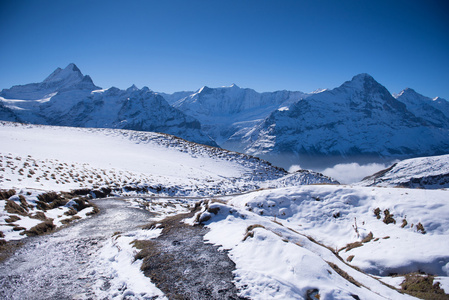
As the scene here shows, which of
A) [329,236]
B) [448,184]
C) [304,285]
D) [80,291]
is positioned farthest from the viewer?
[448,184]

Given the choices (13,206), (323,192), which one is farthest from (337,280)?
(13,206)

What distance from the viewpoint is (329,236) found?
15.0m

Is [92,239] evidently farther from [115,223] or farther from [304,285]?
[304,285]

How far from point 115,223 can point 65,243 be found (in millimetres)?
→ 5117

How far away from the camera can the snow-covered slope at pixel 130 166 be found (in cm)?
3027

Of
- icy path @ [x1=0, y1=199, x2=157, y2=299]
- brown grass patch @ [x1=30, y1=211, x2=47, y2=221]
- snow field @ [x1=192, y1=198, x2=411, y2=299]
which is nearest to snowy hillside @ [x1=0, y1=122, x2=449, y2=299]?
snow field @ [x1=192, y1=198, x2=411, y2=299]

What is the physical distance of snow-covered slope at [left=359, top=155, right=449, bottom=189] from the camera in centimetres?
11194

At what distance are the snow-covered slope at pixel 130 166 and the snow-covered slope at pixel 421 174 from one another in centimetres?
6559

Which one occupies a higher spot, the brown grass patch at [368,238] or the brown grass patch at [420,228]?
the brown grass patch at [420,228]

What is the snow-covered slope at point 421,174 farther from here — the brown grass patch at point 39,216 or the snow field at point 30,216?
the brown grass patch at point 39,216

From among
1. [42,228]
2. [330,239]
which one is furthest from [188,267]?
[42,228]

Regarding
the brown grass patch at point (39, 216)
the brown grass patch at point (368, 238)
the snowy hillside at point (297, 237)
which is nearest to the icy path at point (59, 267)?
the snowy hillside at point (297, 237)

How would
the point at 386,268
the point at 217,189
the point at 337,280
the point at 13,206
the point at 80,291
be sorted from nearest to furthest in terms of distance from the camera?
the point at 337,280, the point at 80,291, the point at 386,268, the point at 13,206, the point at 217,189

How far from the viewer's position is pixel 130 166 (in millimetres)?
47188
